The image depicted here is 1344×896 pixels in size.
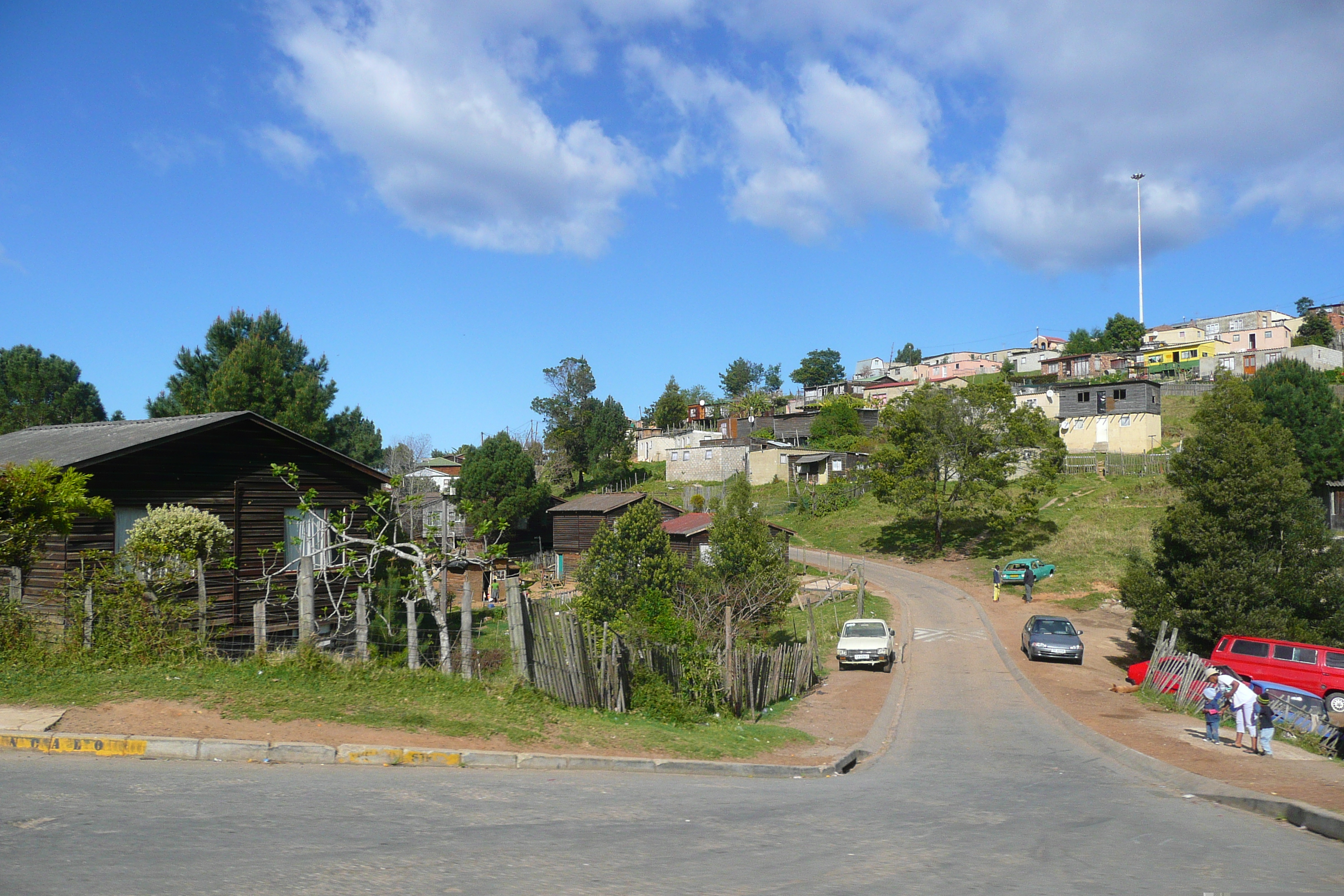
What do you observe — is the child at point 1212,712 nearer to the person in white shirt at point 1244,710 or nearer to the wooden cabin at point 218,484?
the person in white shirt at point 1244,710

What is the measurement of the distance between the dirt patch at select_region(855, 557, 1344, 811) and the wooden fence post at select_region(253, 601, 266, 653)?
14032 millimetres

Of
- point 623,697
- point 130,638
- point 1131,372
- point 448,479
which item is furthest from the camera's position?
point 1131,372

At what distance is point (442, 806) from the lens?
26.2 ft

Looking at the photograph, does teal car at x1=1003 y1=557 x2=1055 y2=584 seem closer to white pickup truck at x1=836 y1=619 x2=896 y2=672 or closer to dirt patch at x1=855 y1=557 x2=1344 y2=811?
dirt patch at x1=855 y1=557 x2=1344 y2=811

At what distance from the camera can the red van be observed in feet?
66.6

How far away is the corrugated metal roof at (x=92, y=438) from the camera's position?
18.6 meters

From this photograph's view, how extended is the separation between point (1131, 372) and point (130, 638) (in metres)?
94.9

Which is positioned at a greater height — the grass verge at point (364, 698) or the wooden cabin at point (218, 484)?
the wooden cabin at point (218, 484)

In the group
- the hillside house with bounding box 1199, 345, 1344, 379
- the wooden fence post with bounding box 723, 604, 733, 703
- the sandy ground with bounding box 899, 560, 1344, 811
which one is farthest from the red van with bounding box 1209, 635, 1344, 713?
the hillside house with bounding box 1199, 345, 1344, 379

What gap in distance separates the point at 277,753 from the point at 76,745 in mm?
2194

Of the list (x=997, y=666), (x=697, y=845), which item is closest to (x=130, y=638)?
(x=697, y=845)

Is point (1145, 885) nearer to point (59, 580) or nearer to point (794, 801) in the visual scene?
point (794, 801)

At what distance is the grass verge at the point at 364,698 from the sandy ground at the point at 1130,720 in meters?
7.62

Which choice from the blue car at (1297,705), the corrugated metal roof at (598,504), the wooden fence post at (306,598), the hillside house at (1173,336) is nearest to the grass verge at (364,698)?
the wooden fence post at (306,598)
